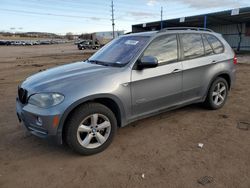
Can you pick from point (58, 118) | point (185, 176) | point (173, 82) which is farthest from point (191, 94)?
point (58, 118)

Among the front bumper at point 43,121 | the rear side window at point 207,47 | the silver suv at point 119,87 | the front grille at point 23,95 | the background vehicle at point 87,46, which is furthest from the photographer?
the background vehicle at point 87,46

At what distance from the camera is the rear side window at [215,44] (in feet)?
16.4

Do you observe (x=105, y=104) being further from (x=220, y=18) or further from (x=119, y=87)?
(x=220, y=18)

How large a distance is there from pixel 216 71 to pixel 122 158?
284 cm

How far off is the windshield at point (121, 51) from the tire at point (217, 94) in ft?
6.31

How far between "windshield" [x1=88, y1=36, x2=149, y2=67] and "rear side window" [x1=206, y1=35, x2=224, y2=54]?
1.66 m

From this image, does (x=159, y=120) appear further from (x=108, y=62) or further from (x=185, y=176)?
(x=185, y=176)

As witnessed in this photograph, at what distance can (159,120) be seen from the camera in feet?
15.6

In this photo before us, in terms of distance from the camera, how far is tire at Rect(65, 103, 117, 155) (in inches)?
129

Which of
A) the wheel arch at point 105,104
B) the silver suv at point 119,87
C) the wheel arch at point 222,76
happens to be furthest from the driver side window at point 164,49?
the wheel arch at point 222,76

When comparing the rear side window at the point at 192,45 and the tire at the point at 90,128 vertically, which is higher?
the rear side window at the point at 192,45

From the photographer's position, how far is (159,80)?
4.02 metres

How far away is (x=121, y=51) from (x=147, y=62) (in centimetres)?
69

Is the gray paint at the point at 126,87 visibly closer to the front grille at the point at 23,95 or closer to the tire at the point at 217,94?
the front grille at the point at 23,95
